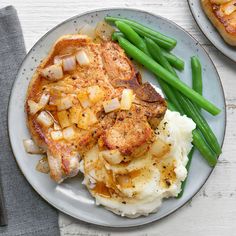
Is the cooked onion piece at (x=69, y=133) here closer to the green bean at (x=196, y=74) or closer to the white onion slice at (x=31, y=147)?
the white onion slice at (x=31, y=147)

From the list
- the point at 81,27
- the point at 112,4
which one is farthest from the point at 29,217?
the point at 112,4

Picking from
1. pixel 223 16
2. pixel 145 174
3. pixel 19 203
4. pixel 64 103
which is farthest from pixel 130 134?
pixel 223 16

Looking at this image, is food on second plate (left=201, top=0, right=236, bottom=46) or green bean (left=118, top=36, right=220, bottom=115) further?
food on second plate (left=201, top=0, right=236, bottom=46)

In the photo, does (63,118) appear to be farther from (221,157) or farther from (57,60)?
(221,157)

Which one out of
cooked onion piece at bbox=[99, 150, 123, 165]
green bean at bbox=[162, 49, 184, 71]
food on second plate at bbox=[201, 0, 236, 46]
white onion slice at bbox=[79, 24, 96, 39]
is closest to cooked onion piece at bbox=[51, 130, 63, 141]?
cooked onion piece at bbox=[99, 150, 123, 165]

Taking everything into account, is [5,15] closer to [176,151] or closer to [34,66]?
[34,66]

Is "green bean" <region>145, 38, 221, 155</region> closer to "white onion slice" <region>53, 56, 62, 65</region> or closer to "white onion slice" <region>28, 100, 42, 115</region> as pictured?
"white onion slice" <region>53, 56, 62, 65</region>
